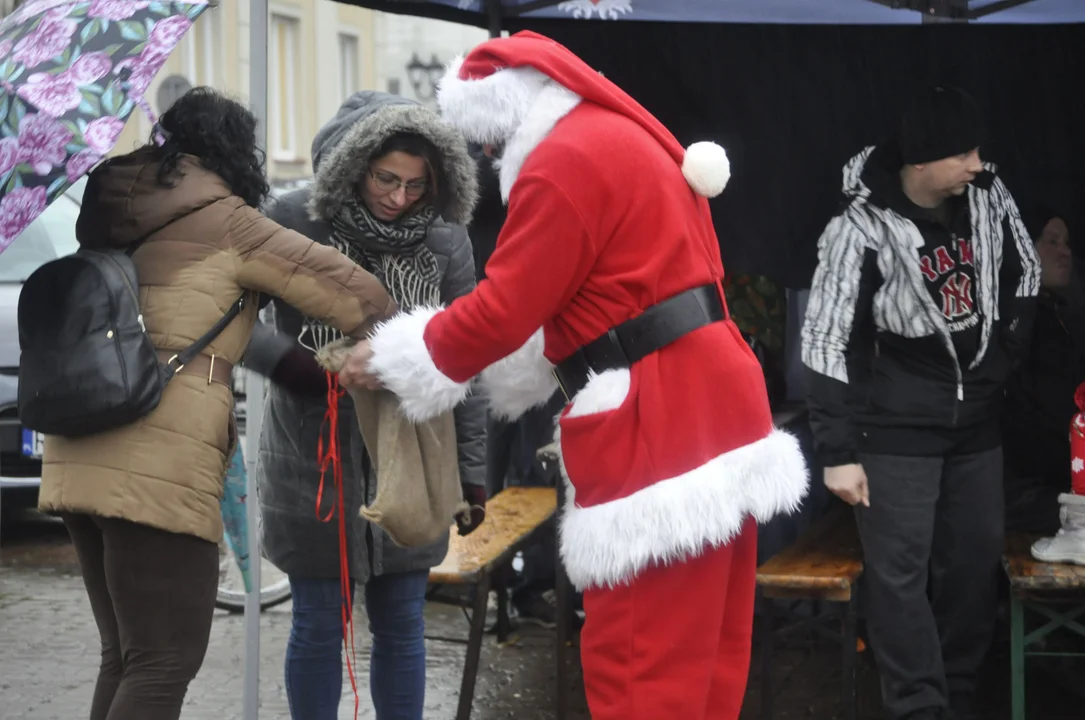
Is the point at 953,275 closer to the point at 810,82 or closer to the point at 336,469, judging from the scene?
the point at 810,82

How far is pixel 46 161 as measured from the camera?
112 inches

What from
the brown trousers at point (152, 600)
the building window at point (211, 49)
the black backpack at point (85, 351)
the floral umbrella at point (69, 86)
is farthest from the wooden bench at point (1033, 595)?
the building window at point (211, 49)

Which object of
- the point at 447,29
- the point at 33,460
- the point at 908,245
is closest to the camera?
the point at 908,245

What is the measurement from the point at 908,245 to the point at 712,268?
150cm

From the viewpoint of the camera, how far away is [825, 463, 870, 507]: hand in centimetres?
437

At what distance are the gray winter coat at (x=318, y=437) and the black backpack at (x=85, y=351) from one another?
2.00 ft

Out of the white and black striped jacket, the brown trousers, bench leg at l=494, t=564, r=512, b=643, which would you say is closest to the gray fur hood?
the brown trousers

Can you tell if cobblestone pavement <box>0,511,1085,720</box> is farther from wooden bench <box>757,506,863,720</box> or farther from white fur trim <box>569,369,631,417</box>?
white fur trim <box>569,369,631,417</box>

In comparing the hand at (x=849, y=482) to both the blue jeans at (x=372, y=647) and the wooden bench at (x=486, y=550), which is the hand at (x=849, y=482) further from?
the blue jeans at (x=372, y=647)

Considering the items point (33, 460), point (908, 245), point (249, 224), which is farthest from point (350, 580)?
point (33, 460)

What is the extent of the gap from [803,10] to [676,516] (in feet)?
9.67

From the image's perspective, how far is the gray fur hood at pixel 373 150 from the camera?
3.48 m

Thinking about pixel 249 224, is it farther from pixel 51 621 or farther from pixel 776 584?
pixel 51 621

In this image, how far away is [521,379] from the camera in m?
3.18
